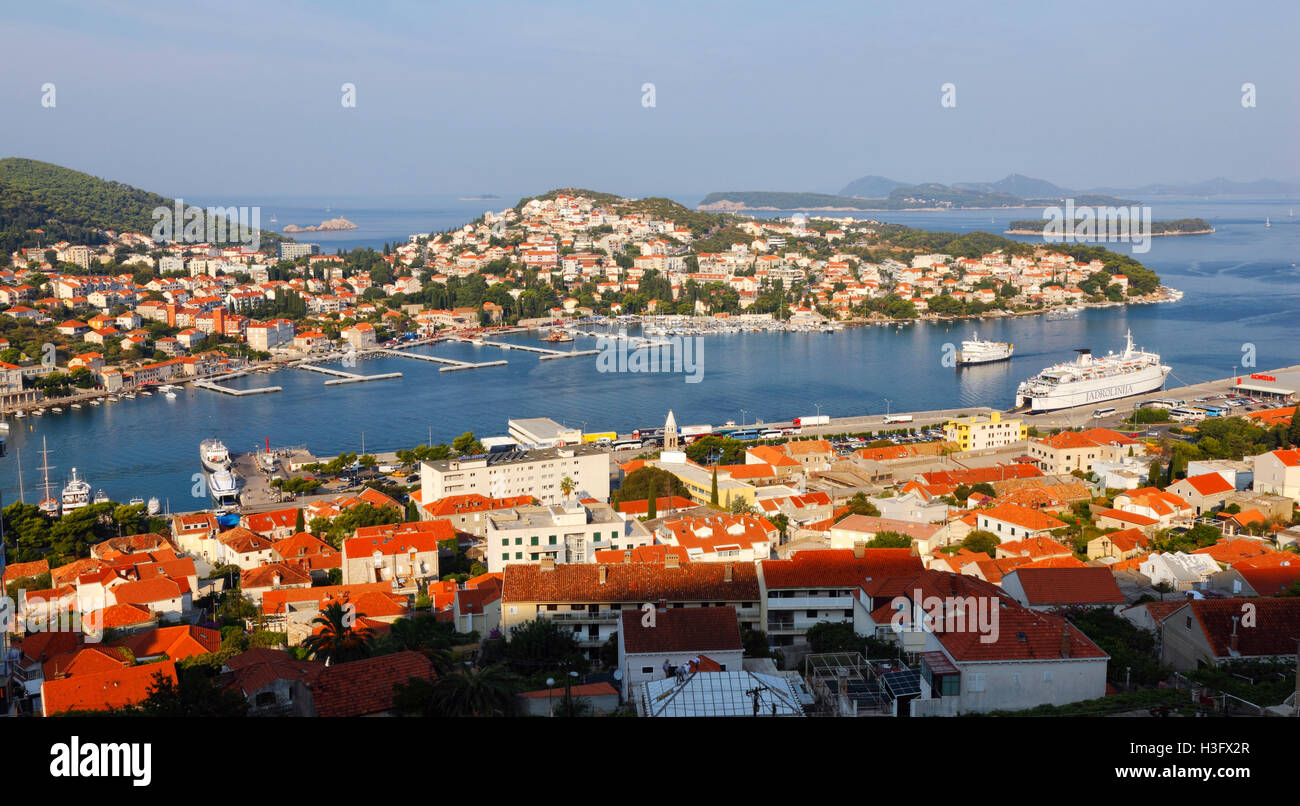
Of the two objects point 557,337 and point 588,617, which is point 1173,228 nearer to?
point 557,337

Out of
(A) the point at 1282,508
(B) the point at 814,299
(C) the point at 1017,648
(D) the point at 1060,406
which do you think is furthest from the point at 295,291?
(C) the point at 1017,648

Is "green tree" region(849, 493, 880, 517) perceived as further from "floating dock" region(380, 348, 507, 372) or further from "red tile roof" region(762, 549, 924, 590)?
"floating dock" region(380, 348, 507, 372)

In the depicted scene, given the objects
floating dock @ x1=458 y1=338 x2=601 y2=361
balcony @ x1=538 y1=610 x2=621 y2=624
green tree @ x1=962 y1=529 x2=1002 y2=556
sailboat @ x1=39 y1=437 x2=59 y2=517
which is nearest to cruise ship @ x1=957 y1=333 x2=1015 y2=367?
floating dock @ x1=458 y1=338 x2=601 y2=361

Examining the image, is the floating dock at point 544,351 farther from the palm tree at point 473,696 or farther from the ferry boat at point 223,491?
the palm tree at point 473,696

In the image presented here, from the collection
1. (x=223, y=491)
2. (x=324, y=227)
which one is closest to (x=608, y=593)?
(x=223, y=491)

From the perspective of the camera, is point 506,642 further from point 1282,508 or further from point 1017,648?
point 1282,508
